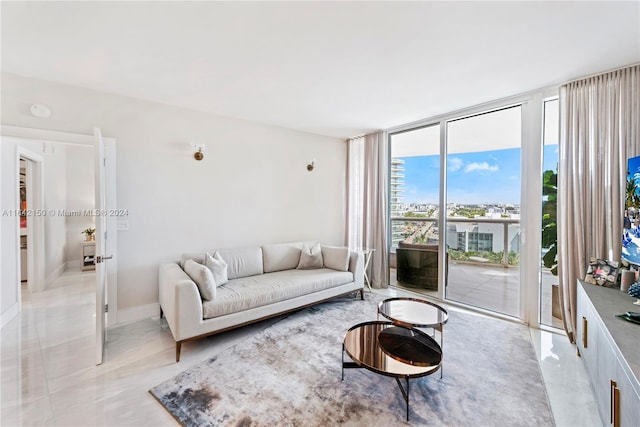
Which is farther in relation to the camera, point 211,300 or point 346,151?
point 346,151

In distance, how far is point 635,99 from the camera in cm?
232

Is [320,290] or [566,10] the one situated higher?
[566,10]

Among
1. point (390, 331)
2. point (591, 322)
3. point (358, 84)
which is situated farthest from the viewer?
point (358, 84)

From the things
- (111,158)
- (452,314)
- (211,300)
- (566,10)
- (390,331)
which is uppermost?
(566,10)

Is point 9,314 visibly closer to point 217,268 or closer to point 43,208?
point 43,208

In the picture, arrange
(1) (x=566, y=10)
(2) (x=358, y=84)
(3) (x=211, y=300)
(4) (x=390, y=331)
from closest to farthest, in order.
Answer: (1) (x=566, y=10) < (4) (x=390, y=331) < (3) (x=211, y=300) < (2) (x=358, y=84)

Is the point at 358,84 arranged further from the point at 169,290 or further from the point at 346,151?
the point at 169,290

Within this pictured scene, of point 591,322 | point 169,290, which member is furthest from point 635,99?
point 169,290

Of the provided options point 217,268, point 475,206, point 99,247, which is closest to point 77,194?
point 99,247

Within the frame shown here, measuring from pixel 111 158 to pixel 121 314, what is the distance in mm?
1749

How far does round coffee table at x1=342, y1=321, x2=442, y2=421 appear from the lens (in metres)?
1.76

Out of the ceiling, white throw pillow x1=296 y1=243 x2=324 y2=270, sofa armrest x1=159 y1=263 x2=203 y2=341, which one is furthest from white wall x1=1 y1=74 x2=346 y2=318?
sofa armrest x1=159 y1=263 x2=203 y2=341

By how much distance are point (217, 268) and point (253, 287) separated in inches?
17.7

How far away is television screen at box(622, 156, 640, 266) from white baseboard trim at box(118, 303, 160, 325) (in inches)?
179
